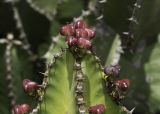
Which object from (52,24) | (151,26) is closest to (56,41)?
(52,24)

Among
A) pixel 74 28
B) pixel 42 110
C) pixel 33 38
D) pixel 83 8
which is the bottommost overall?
pixel 33 38

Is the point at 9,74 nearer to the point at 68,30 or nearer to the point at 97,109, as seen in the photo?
the point at 68,30

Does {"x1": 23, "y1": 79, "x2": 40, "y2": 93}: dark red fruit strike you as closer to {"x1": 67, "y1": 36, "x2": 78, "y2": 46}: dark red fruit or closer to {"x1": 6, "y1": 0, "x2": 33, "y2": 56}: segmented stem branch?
{"x1": 67, "y1": 36, "x2": 78, "y2": 46}: dark red fruit

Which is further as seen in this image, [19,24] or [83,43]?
[19,24]

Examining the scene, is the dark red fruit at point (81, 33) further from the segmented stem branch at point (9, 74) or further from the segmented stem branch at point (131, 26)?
the segmented stem branch at point (9, 74)

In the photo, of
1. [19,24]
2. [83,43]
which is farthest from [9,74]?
[83,43]

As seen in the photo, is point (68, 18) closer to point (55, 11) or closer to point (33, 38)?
point (55, 11)

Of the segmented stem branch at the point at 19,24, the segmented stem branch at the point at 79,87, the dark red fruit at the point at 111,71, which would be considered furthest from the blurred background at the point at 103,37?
the segmented stem branch at the point at 79,87

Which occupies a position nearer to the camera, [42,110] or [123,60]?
[42,110]
